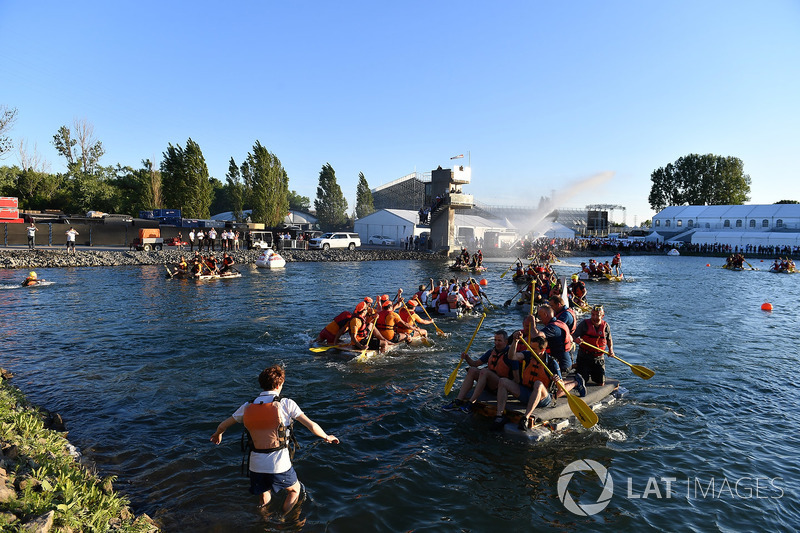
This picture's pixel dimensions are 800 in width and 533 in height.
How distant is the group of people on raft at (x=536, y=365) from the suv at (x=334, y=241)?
4586 centimetres

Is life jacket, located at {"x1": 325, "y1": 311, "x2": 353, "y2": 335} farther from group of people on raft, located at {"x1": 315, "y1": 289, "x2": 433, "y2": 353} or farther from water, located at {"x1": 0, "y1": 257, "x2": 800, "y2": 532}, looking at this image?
water, located at {"x1": 0, "y1": 257, "x2": 800, "y2": 532}

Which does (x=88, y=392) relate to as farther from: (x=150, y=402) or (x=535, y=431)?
(x=535, y=431)

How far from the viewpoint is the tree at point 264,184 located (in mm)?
63156

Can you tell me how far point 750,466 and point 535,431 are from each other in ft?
11.8

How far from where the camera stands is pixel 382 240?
224ft

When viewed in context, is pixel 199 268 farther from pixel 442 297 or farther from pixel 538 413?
pixel 538 413

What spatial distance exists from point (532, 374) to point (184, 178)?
179ft

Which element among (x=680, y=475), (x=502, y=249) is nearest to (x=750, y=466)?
(x=680, y=475)

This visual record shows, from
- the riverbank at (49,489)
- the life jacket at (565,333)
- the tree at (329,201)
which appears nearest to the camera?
the riverbank at (49,489)

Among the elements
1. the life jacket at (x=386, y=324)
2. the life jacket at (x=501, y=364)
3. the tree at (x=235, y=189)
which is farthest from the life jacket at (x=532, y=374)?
the tree at (x=235, y=189)

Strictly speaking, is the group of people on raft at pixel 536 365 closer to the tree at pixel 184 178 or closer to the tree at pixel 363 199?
the tree at pixel 184 178

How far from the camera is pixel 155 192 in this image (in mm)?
60500

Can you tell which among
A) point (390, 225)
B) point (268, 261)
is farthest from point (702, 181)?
point (268, 261)

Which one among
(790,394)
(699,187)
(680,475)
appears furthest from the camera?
(699,187)
